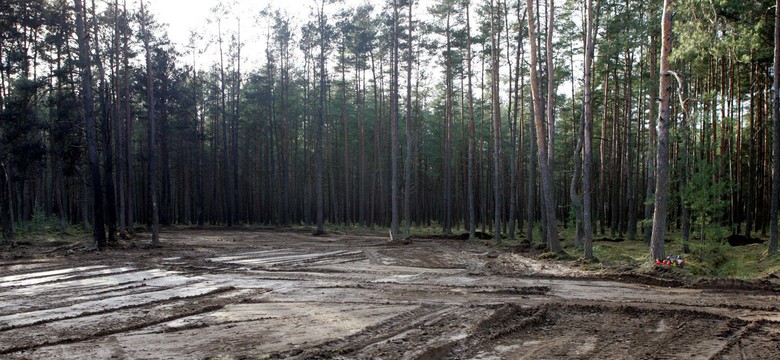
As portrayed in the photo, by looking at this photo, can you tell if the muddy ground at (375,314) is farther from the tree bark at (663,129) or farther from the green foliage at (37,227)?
the green foliage at (37,227)

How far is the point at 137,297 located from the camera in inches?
380

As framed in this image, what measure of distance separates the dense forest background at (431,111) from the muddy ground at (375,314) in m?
4.69

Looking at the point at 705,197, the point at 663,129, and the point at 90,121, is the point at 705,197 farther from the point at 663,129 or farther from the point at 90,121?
the point at 90,121

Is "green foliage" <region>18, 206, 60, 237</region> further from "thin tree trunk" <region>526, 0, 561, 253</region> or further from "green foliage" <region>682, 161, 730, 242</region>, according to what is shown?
"green foliage" <region>682, 161, 730, 242</region>

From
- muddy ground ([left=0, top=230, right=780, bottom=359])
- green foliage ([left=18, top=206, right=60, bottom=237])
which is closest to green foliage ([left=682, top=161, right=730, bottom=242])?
muddy ground ([left=0, top=230, right=780, bottom=359])

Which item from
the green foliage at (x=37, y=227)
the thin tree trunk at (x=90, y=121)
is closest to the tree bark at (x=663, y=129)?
the thin tree trunk at (x=90, y=121)

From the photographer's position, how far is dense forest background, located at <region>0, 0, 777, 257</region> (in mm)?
17672

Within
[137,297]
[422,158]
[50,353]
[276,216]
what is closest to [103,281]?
[137,297]

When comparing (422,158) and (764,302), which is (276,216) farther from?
(764,302)

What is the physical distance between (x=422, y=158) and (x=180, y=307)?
43.5 m

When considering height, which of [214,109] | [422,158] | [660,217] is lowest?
[660,217]

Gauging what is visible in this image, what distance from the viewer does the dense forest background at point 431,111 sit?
17672mm

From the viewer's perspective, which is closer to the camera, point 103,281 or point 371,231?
point 103,281

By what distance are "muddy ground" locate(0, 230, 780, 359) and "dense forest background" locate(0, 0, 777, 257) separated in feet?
15.4
